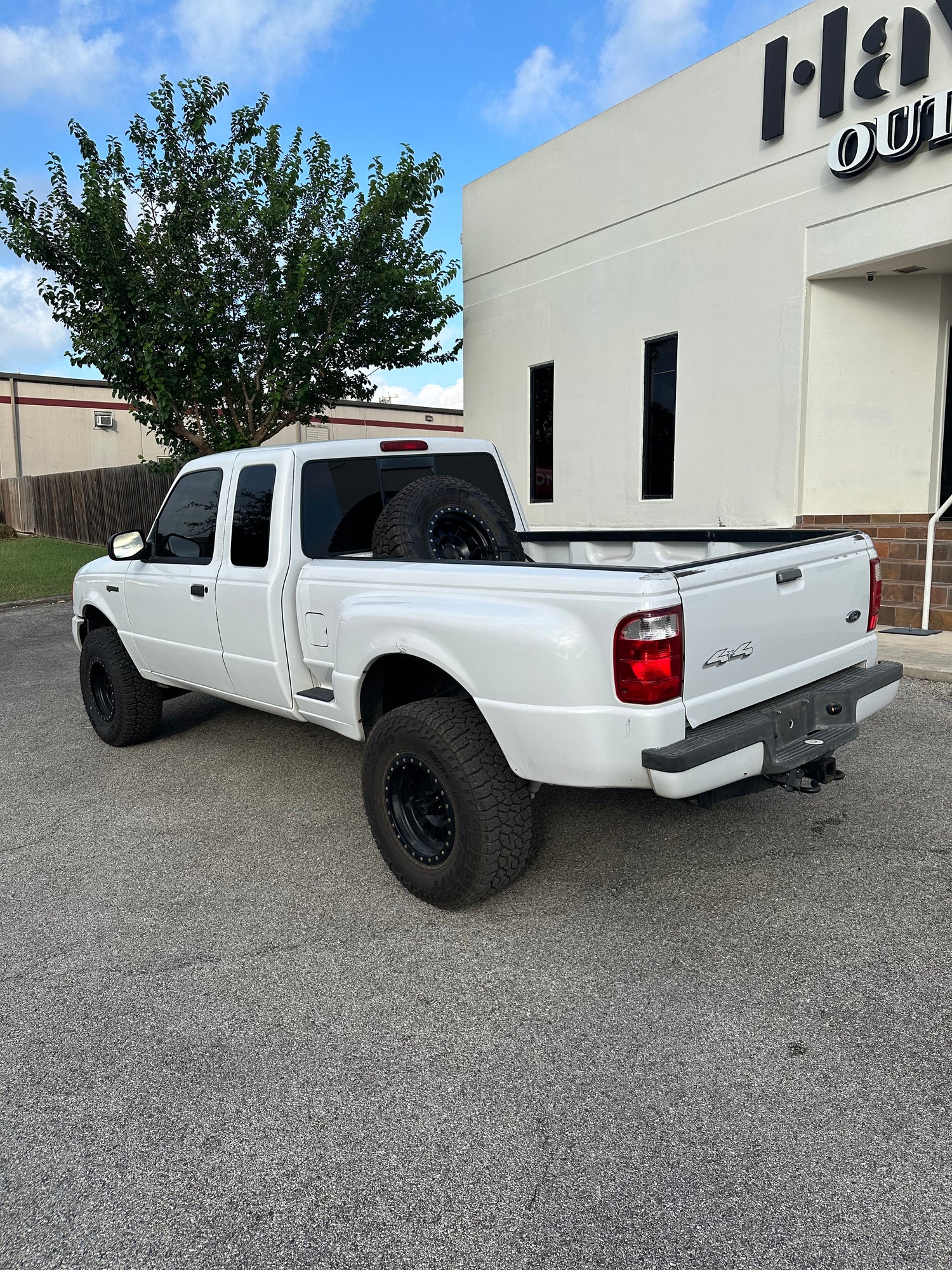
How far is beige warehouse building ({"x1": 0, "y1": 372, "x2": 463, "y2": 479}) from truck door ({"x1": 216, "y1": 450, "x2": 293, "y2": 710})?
27.9 meters

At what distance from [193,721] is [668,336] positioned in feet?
25.4

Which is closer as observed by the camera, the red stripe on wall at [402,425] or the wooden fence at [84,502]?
the wooden fence at [84,502]

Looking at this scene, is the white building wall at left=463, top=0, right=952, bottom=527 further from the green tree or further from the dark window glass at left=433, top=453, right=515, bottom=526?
the dark window glass at left=433, top=453, right=515, bottom=526

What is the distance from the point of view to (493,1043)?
2764 mm

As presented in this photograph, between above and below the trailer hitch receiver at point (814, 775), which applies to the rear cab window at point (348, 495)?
above

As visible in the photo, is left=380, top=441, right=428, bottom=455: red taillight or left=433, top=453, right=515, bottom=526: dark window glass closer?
left=380, top=441, right=428, bottom=455: red taillight

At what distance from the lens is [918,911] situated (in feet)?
11.4

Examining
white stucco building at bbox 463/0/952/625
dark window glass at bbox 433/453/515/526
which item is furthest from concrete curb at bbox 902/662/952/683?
dark window glass at bbox 433/453/515/526

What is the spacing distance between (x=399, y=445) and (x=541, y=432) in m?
9.23

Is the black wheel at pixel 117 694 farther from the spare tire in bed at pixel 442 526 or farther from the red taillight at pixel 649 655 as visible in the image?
the red taillight at pixel 649 655

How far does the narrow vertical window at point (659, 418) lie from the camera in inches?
453

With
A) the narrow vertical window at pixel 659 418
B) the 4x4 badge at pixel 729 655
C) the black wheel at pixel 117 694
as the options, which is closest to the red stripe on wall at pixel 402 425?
the narrow vertical window at pixel 659 418

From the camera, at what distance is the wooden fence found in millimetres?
22641

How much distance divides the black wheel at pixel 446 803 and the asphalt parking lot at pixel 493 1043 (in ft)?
0.67
